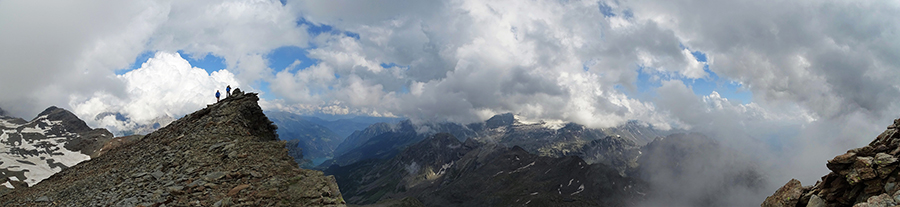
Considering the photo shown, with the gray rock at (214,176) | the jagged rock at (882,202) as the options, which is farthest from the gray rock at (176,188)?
the jagged rock at (882,202)

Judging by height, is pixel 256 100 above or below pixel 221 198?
above

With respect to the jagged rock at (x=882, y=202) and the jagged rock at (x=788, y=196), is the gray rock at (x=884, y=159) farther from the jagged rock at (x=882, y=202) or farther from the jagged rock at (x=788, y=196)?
the jagged rock at (x=788, y=196)

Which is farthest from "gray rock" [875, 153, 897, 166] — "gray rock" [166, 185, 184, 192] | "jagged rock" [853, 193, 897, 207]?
"gray rock" [166, 185, 184, 192]

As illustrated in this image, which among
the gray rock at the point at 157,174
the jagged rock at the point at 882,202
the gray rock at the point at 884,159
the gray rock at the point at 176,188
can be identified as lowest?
the jagged rock at the point at 882,202

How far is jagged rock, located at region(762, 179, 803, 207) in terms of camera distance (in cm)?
2078

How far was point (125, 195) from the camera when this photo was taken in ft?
58.4

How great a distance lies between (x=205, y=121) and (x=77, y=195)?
9.06 metres

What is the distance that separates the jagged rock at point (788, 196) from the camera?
68.2 ft

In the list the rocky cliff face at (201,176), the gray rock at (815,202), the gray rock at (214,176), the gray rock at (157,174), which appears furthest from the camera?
the gray rock at (157,174)

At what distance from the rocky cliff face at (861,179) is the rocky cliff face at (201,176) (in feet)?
91.9

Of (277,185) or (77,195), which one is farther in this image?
(77,195)

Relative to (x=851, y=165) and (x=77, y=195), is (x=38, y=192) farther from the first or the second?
(x=851, y=165)

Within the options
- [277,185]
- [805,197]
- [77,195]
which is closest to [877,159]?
[805,197]

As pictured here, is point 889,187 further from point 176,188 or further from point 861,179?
point 176,188
